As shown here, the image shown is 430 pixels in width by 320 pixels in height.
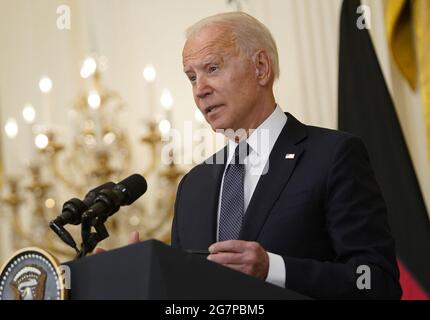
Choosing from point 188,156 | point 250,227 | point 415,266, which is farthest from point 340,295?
point 188,156

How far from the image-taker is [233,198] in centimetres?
251

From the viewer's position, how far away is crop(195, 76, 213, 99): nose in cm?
257

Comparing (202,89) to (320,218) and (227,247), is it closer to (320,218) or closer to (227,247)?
(320,218)

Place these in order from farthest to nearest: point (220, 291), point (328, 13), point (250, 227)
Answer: point (328, 13) < point (250, 227) < point (220, 291)

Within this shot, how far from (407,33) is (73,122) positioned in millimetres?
2592

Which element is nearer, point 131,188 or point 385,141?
point 131,188

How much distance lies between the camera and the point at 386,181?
4.39 metres

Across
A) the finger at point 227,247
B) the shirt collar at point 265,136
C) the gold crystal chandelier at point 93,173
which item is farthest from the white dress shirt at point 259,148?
the gold crystal chandelier at point 93,173

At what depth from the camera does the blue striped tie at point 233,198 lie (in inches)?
96.0

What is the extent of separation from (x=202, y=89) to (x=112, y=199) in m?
0.71

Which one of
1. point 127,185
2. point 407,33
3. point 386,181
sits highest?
point 407,33


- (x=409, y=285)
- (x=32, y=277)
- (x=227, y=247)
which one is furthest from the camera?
(x=409, y=285)

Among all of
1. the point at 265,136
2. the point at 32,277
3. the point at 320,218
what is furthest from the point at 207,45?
the point at 32,277

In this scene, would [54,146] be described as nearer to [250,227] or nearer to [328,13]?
[328,13]
